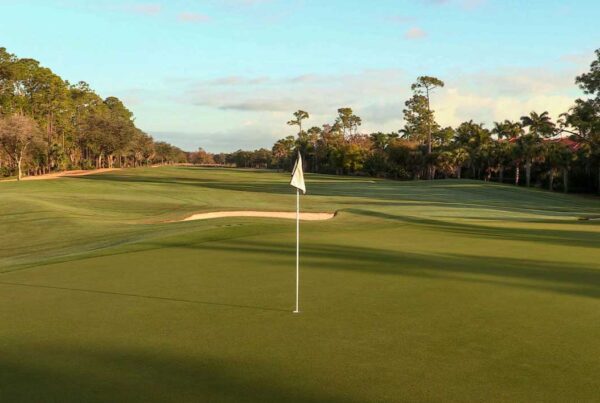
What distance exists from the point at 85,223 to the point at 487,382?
74.5 feet

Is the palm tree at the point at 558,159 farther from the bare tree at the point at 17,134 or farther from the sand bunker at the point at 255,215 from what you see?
the bare tree at the point at 17,134

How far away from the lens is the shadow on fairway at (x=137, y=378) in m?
4.47

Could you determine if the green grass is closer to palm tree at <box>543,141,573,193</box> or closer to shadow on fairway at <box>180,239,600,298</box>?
shadow on fairway at <box>180,239,600,298</box>

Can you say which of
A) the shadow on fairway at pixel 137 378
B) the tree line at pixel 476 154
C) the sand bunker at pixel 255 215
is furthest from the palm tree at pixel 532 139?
the shadow on fairway at pixel 137 378

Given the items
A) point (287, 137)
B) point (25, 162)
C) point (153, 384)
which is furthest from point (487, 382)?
point (287, 137)

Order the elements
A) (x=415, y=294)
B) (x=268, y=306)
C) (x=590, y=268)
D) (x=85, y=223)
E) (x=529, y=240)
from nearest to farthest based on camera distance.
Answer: (x=268, y=306) → (x=415, y=294) → (x=590, y=268) → (x=529, y=240) → (x=85, y=223)

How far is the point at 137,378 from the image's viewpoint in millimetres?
4898

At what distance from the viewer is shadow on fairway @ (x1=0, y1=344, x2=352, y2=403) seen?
4.47 metres

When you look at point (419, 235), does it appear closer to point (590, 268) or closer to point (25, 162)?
point (590, 268)

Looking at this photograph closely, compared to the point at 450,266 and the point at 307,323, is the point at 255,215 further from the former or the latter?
the point at 307,323

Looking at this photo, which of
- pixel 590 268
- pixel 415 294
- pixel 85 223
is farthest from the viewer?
pixel 85 223

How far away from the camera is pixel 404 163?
106000 millimetres

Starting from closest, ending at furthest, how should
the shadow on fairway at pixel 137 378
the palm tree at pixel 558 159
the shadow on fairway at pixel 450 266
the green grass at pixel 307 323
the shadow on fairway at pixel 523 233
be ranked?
the shadow on fairway at pixel 137 378 < the green grass at pixel 307 323 < the shadow on fairway at pixel 450 266 < the shadow on fairway at pixel 523 233 < the palm tree at pixel 558 159

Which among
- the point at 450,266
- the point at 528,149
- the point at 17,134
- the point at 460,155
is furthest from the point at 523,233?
the point at 460,155
